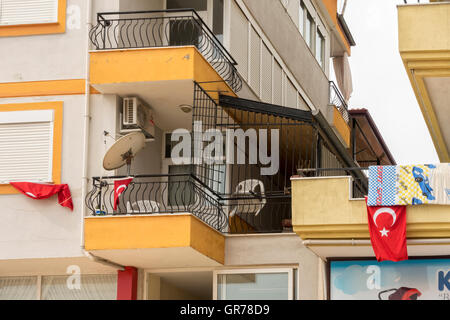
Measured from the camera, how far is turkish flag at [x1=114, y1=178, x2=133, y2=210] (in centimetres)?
1972

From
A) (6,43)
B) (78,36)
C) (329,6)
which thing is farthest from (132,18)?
(329,6)

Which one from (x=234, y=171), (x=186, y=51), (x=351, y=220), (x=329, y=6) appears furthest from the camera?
(x=329, y=6)

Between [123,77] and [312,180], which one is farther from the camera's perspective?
[123,77]

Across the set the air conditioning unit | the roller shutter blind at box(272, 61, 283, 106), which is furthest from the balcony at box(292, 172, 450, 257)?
the roller shutter blind at box(272, 61, 283, 106)

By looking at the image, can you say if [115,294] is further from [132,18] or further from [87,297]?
[132,18]

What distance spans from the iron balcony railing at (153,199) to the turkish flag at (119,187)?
53mm

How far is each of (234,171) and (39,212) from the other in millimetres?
4762

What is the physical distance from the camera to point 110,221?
19.3m

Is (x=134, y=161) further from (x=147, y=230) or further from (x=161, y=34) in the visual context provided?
(x=161, y=34)

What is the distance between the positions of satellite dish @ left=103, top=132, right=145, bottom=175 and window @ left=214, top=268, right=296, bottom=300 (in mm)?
3026

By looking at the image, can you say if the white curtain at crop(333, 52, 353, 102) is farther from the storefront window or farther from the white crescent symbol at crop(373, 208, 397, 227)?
the white crescent symbol at crop(373, 208, 397, 227)

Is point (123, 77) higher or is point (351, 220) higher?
A: point (123, 77)

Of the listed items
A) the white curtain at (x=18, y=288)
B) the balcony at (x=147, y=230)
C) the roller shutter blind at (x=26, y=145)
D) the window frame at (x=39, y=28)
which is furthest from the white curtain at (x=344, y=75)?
the white curtain at (x=18, y=288)

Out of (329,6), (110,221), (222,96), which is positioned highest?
(329,6)
